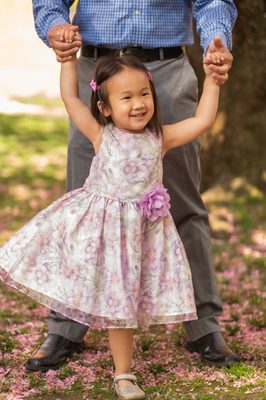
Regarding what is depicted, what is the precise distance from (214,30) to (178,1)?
29 cm

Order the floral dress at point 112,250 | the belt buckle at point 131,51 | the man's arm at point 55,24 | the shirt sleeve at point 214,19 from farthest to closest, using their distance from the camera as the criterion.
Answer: the belt buckle at point 131,51, the shirt sleeve at point 214,19, the man's arm at point 55,24, the floral dress at point 112,250

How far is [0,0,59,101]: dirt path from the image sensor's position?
1566 cm

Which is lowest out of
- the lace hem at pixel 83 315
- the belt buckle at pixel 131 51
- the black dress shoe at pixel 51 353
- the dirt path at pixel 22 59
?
the black dress shoe at pixel 51 353

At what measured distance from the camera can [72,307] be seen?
11.5ft

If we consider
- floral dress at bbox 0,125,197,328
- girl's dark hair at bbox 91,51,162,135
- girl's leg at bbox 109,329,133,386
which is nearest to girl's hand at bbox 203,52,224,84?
girl's dark hair at bbox 91,51,162,135

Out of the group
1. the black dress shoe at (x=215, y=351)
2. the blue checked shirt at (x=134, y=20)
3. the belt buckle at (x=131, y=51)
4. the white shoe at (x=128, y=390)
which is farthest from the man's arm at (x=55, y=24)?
the black dress shoe at (x=215, y=351)

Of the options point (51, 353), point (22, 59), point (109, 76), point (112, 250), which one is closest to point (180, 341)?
point (51, 353)

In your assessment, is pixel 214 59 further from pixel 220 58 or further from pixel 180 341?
pixel 180 341

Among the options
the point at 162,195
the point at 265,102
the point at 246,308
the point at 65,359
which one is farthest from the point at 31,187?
the point at 162,195

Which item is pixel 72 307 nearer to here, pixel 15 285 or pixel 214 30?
pixel 15 285

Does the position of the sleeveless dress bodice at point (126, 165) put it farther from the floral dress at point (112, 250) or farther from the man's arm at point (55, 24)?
the man's arm at point (55, 24)

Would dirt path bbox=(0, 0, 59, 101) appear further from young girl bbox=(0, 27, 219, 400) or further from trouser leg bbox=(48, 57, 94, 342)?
young girl bbox=(0, 27, 219, 400)

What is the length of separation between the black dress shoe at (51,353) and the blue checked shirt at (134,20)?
141cm

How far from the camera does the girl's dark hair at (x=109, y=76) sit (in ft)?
11.6
